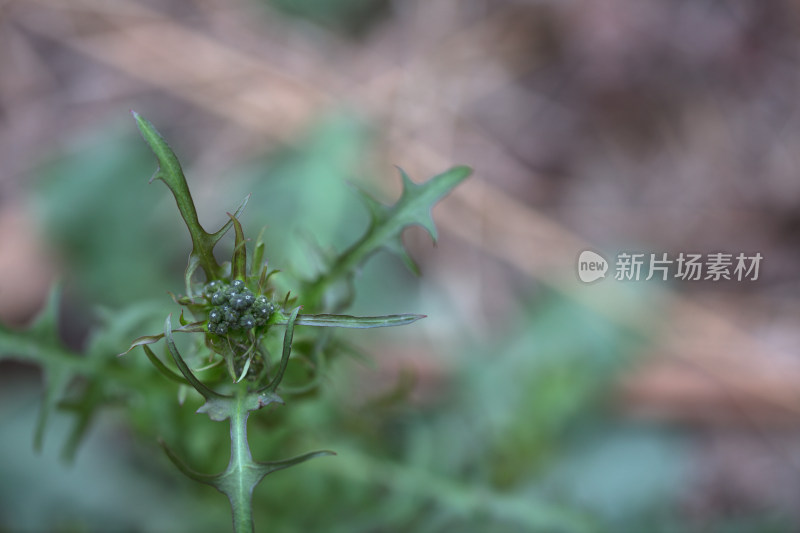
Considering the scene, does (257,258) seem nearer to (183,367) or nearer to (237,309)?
(237,309)

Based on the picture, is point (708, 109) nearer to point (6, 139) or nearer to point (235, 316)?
point (235, 316)

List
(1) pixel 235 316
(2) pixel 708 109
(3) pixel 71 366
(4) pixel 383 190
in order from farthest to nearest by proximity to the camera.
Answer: (2) pixel 708 109, (4) pixel 383 190, (3) pixel 71 366, (1) pixel 235 316

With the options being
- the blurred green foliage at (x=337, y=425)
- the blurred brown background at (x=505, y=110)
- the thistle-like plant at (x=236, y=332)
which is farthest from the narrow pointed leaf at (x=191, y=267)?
the blurred brown background at (x=505, y=110)

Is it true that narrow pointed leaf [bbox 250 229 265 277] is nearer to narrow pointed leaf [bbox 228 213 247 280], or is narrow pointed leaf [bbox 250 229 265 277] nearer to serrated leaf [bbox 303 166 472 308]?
narrow pointed leaf [bbox 228 213 247 280]

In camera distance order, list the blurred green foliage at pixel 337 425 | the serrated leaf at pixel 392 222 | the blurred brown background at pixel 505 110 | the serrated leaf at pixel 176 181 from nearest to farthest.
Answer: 1. the serrated leaf at pixel 176 181
2. the serrated leaf at pixel 392 222
3. the blurred green foliage at pixel 337 425
4. the blurred brown background at pixel 505 110

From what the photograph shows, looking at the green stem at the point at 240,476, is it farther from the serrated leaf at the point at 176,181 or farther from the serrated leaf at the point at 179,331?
the serrated leaf at the point at 176,181

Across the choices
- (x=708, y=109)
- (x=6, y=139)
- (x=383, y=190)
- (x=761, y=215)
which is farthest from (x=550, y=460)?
(x=6, y=139)

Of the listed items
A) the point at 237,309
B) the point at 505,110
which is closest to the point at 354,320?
the point at 237,309
